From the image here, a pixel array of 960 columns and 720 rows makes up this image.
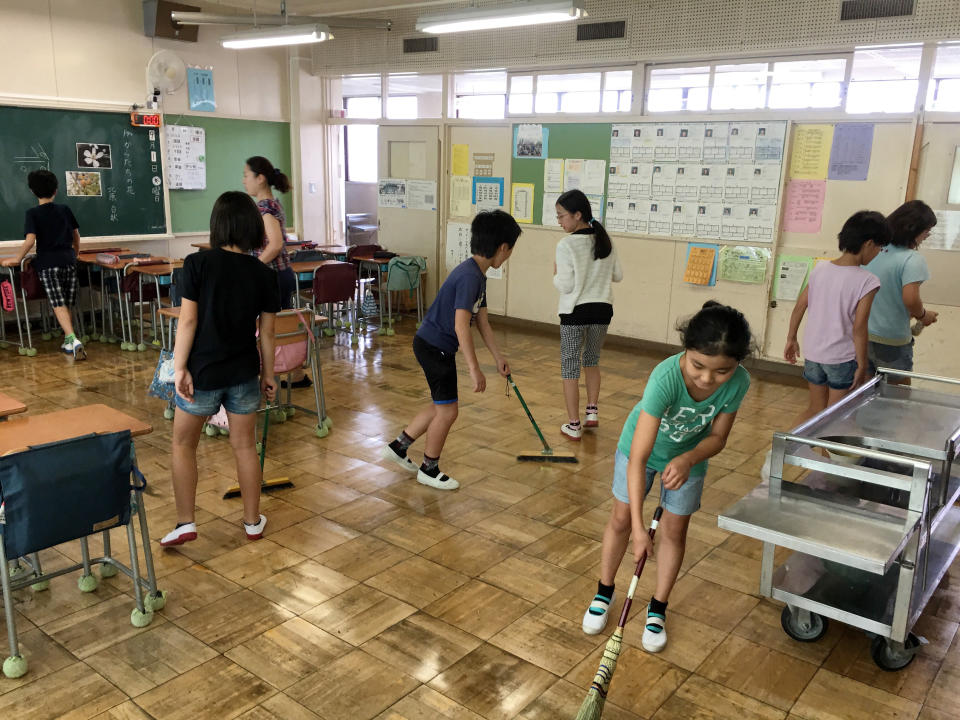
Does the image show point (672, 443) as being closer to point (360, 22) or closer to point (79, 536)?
point (79, 536)

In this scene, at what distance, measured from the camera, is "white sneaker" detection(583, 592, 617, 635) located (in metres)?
2.67

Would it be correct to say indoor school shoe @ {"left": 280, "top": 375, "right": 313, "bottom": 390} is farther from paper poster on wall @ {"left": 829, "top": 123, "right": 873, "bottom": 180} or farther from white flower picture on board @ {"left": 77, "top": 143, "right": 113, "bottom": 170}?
paper poster on wall @ {"left": 829, "top": 123, "right": 873, "bottom": 180}

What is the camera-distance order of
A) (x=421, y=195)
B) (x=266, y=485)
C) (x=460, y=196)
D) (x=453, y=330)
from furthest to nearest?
(x=421, y=195), (x=460, y=196), (x=266, y=485), (x=453, y=330)

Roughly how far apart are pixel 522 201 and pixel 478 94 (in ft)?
4.66

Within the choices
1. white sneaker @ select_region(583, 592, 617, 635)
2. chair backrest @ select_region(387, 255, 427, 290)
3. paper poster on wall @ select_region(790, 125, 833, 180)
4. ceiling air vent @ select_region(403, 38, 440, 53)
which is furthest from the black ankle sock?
ceiling air vent @ select_region(403, 38, 440, 53)

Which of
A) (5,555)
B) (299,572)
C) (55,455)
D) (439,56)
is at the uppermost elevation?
(439,56)

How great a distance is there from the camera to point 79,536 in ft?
7.79

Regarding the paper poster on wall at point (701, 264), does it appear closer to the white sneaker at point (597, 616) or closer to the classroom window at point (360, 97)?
the classroom window at point (360, 97)

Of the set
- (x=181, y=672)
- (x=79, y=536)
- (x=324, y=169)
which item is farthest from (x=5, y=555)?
(x=324, y=169)

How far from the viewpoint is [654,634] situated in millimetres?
2604

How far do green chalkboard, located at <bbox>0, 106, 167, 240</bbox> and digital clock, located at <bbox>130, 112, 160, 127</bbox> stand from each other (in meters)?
0.06

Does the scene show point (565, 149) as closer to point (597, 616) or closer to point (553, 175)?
point (553, 175)

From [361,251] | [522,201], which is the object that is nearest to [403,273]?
[361,251]

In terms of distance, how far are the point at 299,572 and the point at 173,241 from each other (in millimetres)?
6086
